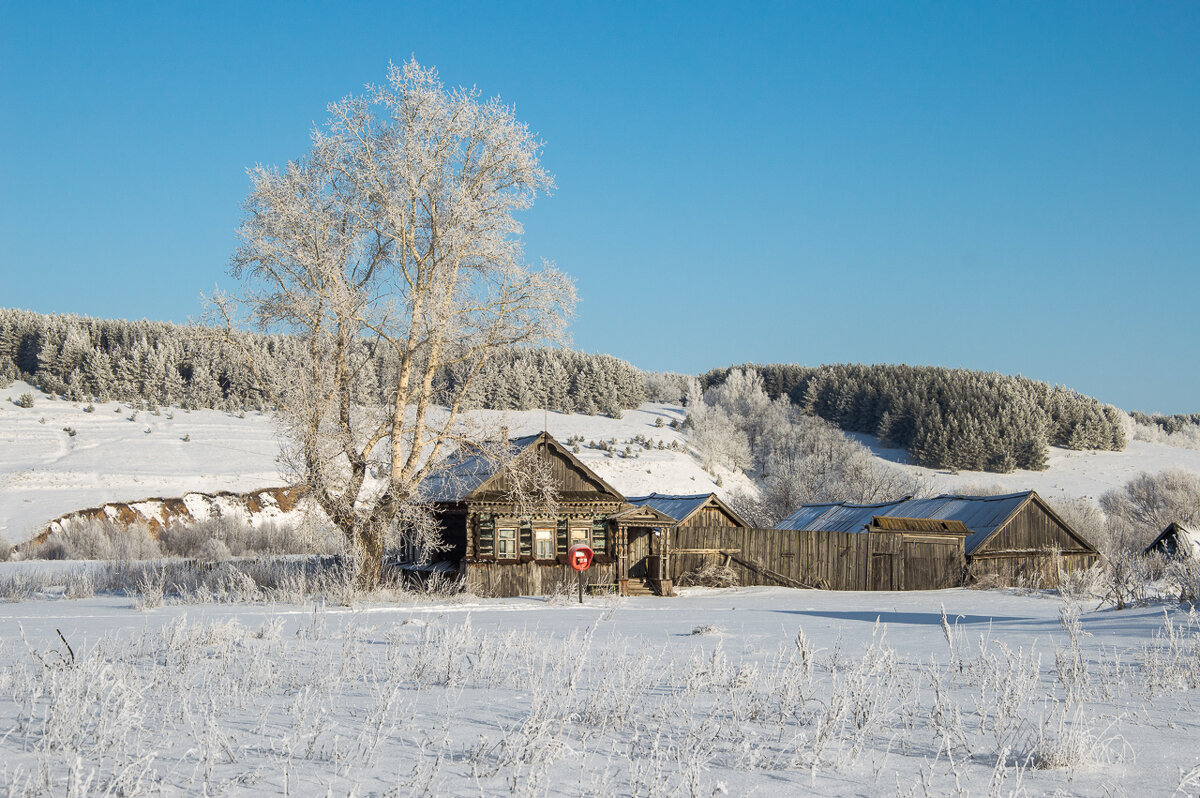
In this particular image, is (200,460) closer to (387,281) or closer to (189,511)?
(189,511)

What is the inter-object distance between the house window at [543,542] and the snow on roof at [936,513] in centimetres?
1372

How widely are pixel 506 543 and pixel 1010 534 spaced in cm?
1967

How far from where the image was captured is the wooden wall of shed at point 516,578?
1061 inches

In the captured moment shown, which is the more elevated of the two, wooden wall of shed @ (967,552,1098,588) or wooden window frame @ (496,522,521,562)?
wooden window frame @ (496,522,521,562)

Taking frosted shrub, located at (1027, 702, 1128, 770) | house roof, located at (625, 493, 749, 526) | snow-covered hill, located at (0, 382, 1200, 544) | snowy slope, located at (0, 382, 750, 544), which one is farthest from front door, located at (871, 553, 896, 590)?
frosted shrub, located at (1027, 702, 1128, 770)

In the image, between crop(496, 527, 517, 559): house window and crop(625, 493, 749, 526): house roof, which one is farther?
crop(625, 493, 749, 526): house roof

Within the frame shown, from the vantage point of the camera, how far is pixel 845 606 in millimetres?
21594

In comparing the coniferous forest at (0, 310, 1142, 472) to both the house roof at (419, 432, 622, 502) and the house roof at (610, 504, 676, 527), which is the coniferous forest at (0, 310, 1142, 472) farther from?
the house roof at (419, 432, 622, 502)

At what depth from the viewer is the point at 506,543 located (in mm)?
28156

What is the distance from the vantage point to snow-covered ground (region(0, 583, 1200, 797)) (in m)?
4.36

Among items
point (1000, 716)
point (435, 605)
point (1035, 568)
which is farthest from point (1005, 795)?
point (1035, 568)

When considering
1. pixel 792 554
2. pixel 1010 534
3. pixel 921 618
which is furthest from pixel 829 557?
pixel 921 618

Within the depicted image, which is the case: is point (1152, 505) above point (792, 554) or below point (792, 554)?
above

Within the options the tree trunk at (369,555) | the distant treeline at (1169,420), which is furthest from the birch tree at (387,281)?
the distant treeline at (1169,420)
